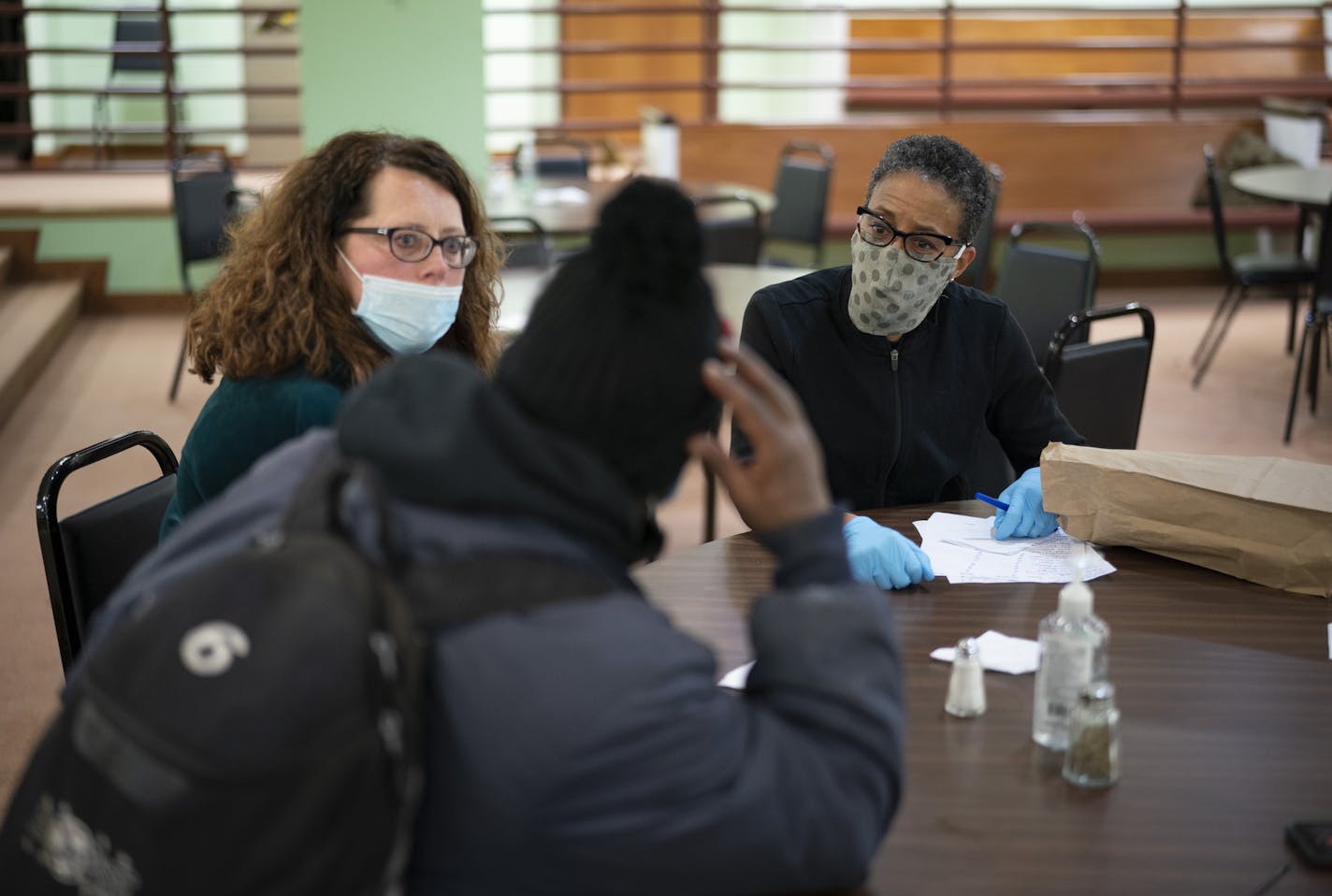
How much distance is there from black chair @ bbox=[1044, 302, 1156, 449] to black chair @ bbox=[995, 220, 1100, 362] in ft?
2.36

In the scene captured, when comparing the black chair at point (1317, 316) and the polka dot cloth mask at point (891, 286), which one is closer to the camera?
the polka dot cloth mask at point (891, 286)

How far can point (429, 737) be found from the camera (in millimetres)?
953

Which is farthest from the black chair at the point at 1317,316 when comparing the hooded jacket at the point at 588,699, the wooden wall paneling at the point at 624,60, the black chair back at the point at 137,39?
the black chair back at the point at 137,39

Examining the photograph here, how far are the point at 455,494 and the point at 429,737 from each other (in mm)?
166

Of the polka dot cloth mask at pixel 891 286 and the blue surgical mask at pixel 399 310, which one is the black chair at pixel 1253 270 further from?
the blue surgical mask at pixel 399 310

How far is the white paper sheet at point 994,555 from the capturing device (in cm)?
192

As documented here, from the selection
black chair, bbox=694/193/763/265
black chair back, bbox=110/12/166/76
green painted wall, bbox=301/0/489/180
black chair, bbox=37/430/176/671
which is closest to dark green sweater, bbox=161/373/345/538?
black chair, bbox=37/430/176/671

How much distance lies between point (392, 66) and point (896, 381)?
3.18 metres

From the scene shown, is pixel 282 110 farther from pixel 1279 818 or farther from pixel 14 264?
pixel 1279 818

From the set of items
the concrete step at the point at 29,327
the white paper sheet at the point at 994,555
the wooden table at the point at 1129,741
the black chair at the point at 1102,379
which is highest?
the black chair at the point at 1102,379

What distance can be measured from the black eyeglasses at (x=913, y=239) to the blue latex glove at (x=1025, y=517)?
1.29 feet

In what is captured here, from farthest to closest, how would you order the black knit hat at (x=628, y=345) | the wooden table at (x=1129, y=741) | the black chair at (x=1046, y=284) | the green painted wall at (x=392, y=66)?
the green painted wall at (x=392, y=66) < the black chair at (x=1046, y=284) < the wooden table at (x=1129, y=741) < the black knit hat at (x=628, y=345)

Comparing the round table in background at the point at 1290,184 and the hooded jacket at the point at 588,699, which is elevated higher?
the round table in background at the point at 1290,184

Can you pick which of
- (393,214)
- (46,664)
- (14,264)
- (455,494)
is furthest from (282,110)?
(455,494)
